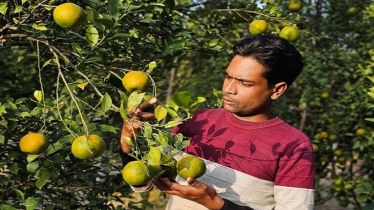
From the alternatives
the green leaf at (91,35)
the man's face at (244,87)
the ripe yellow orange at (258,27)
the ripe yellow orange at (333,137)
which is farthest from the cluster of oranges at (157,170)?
the ripe yellow orange at (333,137)

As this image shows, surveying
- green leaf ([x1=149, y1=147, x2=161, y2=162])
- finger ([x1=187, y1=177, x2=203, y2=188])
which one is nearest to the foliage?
green leaf ([x1=149, y1=147, x2=161, y2=162])

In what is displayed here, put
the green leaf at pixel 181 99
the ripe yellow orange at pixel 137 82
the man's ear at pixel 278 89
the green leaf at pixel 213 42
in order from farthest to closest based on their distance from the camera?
the green leaf at pixel 213 42 < the man's ear at pixel 278 89 < the ripe yellow orange at pixel 137 82 < the green leaf at pixel 181 99

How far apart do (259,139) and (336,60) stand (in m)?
3.39

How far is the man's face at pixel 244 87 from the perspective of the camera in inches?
73.8

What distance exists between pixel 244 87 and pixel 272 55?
138 mm

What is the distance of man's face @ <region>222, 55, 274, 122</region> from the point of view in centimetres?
188

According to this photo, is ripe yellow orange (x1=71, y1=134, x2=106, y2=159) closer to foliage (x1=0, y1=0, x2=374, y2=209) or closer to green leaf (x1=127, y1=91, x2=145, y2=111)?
foliage (x1=0, y1=0, x2=374, y2=209)

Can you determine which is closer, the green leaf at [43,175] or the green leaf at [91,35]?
the green leaf at [91,35]

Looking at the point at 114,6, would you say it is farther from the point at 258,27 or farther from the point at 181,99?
the point at 258,27

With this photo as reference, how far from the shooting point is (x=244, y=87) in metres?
1.88

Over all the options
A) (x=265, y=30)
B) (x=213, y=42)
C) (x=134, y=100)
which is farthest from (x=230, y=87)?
(x=213, y=42)

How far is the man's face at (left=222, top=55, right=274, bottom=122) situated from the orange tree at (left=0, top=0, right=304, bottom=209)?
17cm

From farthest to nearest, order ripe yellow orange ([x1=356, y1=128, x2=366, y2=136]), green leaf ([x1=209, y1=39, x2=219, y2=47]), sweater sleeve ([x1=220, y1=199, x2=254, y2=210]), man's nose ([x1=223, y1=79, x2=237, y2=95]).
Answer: ripe yellow orange ([x1=356, y1=128, x2=366, y2=136])
green leaf ([x1=209, y1=39, x2=219, y2=47])
man's nose ([x1=223, y1=79, x2=237, y2=95])
sweater sleeve ([x1=220, y1=199, x2=254, y2=210])

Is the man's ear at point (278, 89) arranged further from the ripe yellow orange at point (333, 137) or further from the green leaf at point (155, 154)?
the ripe yellow orange at point (333, 137)
